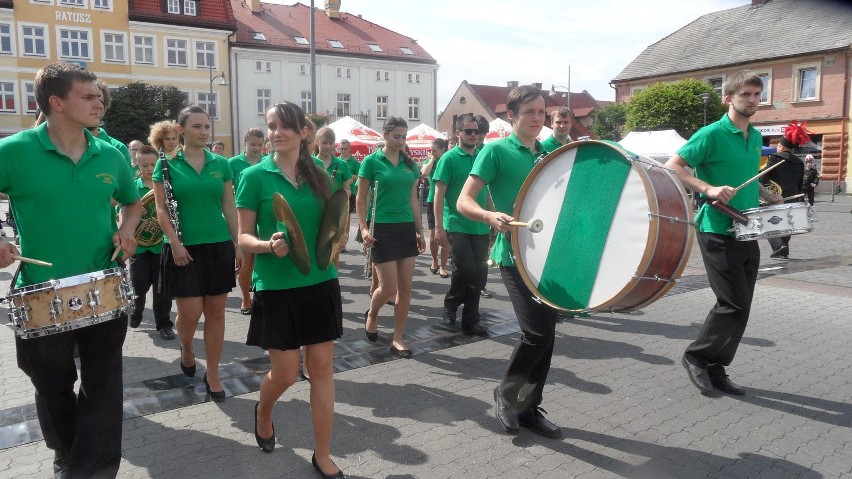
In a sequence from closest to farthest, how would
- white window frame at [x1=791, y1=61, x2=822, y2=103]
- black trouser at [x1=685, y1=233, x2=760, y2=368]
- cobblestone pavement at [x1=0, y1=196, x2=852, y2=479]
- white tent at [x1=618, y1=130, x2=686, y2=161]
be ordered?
cobblestone pavement at [x1=0, y1=196, x2=852, y2=479], black trouser at [x1=685, y1=233, x2=760, y2=368], white tent at [x1=618, y1=130, x2=686, y2=161], white window frame at [x1=791, y1=61, x2=822, y2=103]

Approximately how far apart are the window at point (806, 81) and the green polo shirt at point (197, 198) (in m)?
37.7

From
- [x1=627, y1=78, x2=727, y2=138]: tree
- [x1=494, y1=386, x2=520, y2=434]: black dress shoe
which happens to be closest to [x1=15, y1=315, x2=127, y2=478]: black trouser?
[x1=494, y1=386, x2=520, y2=434]: black dress shoe

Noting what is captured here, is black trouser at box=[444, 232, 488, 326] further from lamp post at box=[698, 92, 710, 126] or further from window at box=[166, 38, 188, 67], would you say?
window at box=[166, 38, 188, 67]

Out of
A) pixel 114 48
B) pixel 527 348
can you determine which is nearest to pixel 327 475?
pixel 527 348

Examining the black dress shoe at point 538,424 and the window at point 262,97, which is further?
the window at point 262,97

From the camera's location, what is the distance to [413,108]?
166ft

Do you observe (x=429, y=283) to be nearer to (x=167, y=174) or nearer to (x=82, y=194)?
(x=167, y=174)

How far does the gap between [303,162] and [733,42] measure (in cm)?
4209

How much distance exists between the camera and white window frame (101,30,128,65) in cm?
4000

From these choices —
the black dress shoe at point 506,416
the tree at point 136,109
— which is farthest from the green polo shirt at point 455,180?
the tree at point 136,109

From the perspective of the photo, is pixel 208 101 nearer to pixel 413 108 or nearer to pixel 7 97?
pixel 7 97

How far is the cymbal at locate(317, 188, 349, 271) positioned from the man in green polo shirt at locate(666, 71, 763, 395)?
2430 mm

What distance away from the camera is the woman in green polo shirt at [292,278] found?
340 centimetres

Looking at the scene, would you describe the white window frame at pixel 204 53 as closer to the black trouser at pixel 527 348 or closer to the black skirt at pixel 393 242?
the black skirt at pixel 393 242
